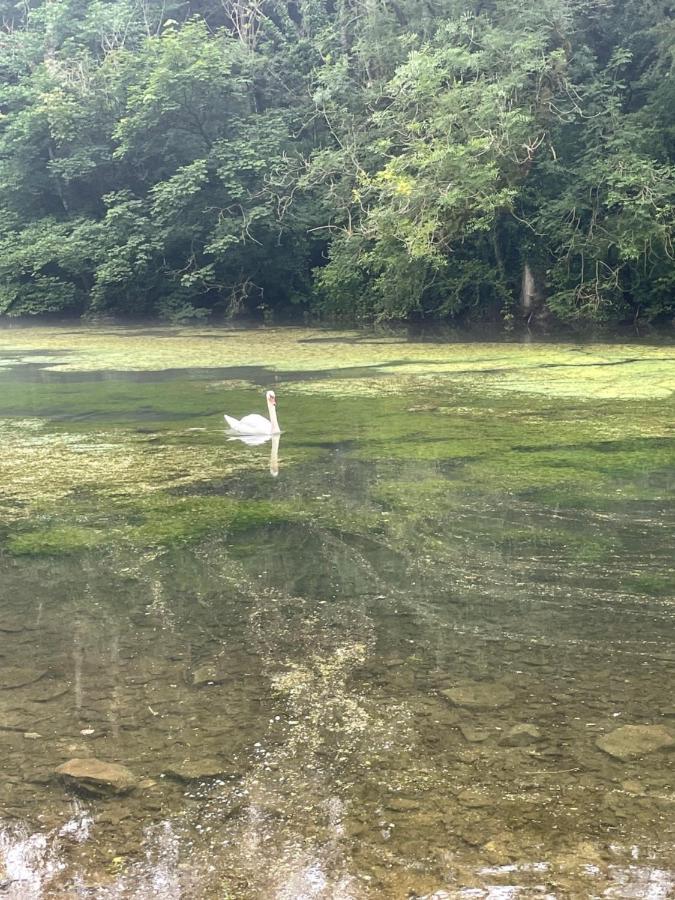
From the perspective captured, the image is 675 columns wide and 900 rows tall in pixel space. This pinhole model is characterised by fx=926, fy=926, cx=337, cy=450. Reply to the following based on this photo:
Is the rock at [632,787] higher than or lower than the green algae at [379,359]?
lower

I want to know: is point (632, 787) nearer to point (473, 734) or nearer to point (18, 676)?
point (473, 734)

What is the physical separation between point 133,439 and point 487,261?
10.2 m

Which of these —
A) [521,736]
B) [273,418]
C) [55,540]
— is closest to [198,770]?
[521,736]

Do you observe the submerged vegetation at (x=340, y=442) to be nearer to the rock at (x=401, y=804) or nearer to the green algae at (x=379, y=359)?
the green algae at (x=379, y=359)

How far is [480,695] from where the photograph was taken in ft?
8.11

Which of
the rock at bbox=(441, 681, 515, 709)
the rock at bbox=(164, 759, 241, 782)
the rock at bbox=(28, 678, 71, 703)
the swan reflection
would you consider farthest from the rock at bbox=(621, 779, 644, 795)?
the swan reflection

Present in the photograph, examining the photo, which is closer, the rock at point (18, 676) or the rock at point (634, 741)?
the rock at point (634, 741)

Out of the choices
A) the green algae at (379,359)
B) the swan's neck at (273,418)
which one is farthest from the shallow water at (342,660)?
the green algae at (379,359)

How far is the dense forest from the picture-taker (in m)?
12.9

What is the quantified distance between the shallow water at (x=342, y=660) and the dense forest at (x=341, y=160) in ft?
25.3

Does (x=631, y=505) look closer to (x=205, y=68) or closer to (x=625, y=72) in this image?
(x=625, y=72)

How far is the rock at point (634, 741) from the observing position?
7.05ft

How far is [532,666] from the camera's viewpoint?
264cm

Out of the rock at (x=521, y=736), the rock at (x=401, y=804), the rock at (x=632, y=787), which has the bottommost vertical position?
the rock at (x=401, y=804)
